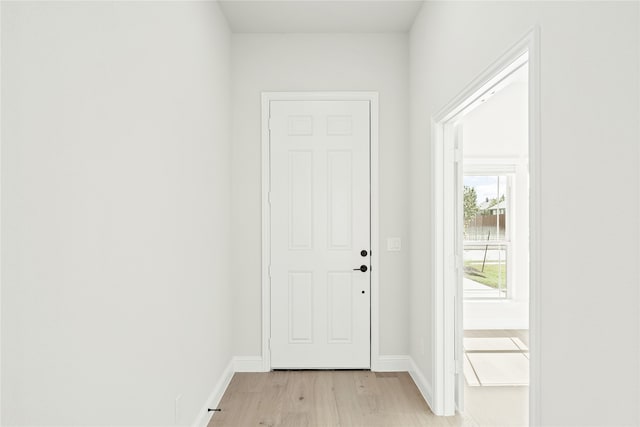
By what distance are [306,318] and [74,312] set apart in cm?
257

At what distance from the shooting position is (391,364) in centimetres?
365

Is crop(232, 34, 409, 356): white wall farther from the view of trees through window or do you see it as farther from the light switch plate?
the view of trees through window

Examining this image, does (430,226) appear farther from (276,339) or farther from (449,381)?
(276,339)

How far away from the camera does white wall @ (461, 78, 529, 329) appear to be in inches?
200

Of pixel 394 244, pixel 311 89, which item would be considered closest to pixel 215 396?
pixel 394 244

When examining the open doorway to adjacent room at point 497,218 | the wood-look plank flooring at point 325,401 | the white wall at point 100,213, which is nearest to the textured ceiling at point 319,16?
the white wall at point 100,213

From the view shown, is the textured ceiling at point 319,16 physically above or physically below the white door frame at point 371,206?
above

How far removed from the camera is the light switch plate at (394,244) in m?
3.66

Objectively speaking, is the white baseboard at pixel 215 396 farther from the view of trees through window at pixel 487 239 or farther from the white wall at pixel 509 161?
the view of trees through window at pixel 487 239

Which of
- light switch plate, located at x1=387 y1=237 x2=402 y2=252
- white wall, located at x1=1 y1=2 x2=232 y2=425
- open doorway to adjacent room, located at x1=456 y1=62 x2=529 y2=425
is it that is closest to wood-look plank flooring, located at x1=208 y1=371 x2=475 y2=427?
white wall, located at x1=1 y1=2 x2=232 y2=425

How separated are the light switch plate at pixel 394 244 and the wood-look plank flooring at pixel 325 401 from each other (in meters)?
1.05

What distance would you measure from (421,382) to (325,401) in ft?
2.47

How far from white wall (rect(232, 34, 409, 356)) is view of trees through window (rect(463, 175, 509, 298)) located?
206cm

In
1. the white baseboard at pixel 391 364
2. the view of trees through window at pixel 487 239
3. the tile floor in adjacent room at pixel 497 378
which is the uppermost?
the view of trees through window at pixel 487 239
